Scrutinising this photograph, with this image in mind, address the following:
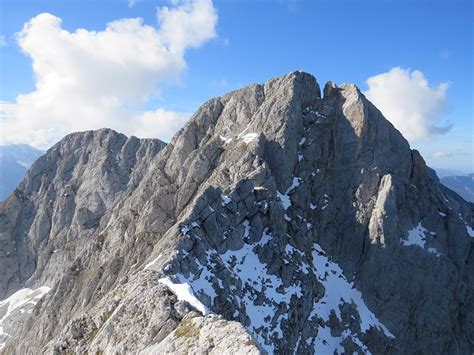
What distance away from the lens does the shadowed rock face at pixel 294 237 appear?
53125mm

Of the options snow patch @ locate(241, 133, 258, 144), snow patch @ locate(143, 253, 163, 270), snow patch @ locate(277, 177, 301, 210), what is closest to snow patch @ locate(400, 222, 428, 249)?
snow patch @ locate(277, 177, 301, 210)

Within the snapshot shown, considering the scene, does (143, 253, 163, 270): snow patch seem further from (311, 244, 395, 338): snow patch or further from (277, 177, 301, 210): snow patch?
(277, 177, 301, 210): snow patch

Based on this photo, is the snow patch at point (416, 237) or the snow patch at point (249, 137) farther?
the snow patch at point (249, 137)

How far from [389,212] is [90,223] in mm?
81872

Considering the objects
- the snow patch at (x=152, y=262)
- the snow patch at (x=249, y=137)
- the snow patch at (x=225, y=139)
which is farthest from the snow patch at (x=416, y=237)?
the snow patch at (x=152, y=262)

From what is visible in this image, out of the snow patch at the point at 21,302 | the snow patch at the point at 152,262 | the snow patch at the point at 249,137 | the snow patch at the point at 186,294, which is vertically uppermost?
the snow patch at the point at 249,137

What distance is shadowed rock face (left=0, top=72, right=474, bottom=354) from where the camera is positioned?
53125 millimetres

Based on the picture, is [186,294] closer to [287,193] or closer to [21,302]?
[287,193]

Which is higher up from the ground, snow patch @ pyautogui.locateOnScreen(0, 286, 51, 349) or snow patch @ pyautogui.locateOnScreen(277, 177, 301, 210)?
snow patch @ pyautogui.locateOnScreen(277, 177, 301, 210)

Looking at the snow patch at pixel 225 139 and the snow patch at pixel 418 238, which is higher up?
the snow patch at pixel 225 139

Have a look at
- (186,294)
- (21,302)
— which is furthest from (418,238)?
(21,302)

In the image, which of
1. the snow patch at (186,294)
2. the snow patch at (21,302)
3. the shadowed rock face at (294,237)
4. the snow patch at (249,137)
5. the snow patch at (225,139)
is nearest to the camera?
the snow patch at (186,294)

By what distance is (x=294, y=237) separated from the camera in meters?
66.2

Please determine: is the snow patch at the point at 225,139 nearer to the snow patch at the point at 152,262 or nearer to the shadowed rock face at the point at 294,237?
the shadowed rock face at the point at 294,237
